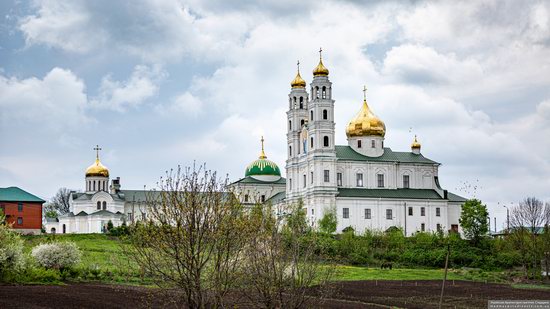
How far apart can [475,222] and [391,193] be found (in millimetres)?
11982

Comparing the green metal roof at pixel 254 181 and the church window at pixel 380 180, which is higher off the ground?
the green metal roof at pixel 254 181

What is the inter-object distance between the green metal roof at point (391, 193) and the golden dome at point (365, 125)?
23.2 feet

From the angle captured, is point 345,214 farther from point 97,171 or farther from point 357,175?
point 97,171

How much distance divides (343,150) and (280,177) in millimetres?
20702

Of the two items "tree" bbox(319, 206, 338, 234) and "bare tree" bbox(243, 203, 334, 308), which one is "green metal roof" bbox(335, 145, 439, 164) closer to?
"tree" bbox(319, 206, 338, 234)

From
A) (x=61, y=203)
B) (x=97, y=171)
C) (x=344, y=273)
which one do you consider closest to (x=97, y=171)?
(x=97, y=171)

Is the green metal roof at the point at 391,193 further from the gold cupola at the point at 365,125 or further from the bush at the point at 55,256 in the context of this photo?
the bush at the point at 55,256

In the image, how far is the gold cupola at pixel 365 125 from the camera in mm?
87438

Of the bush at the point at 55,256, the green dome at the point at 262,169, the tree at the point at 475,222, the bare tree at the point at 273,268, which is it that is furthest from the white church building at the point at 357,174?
the bare tree at the point at 273,268

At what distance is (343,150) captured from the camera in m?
86.2

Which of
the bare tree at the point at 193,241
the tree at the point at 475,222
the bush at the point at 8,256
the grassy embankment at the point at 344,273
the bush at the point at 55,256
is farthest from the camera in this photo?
the tree at the point at 475,222

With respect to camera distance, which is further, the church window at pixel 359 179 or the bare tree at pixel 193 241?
Result: the church window at pixel 359 179

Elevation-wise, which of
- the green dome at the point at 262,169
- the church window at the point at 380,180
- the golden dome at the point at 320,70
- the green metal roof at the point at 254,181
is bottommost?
the church window at the point at 380,180

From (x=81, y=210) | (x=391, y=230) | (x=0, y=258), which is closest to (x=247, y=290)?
(x=0, y=258)
